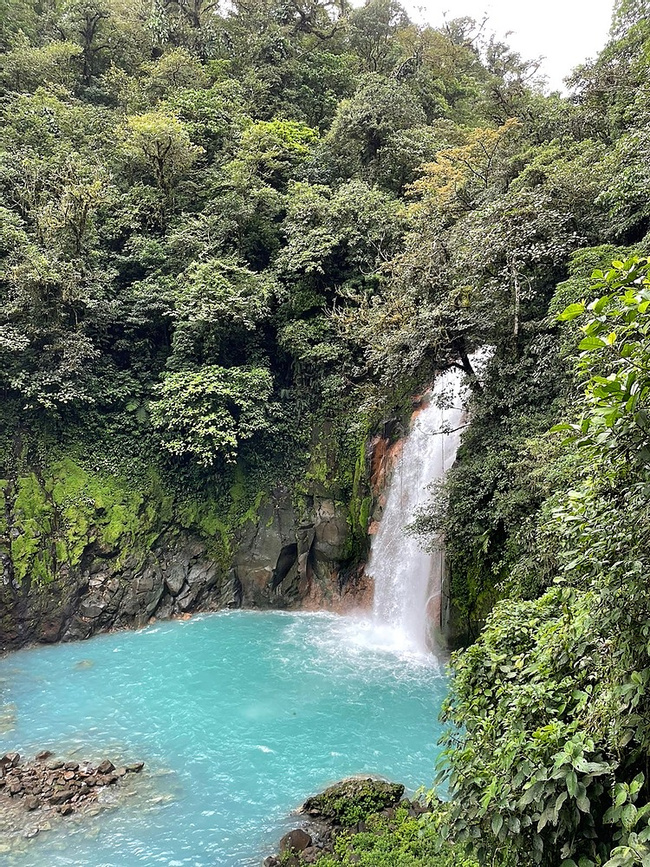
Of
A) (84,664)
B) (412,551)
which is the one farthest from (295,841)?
(84,664)

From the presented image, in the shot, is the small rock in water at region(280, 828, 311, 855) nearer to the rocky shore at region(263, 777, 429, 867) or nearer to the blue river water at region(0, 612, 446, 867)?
the rocky shore at region(263, 777, 429, 867)

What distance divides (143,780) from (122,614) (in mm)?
5758

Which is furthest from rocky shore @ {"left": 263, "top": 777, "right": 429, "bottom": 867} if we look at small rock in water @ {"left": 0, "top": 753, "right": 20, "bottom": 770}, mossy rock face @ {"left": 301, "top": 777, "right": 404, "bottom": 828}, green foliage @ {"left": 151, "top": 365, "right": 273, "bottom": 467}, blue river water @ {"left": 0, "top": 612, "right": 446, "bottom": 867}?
green foliage @ {"left": 151, "top": 365, "right": 273, "bottom": 467}

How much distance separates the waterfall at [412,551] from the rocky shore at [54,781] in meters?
5.83

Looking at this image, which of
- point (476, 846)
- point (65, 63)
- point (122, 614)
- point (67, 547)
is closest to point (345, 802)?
point (476, 846)

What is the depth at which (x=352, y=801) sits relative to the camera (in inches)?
242

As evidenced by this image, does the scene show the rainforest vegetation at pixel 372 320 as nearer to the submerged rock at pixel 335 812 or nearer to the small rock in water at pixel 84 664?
the submerged rock at pixel 335 812

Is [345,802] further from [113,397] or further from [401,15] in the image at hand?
[401,15]

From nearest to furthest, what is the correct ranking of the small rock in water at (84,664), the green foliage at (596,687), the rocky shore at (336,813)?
the green foliage at (596,687)
the rocky shore at (336,813)
the small rock in water at (84,664)

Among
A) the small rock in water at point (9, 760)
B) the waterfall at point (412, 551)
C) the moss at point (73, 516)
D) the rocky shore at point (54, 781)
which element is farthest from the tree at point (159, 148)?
the rocky shore at point (54, 781)

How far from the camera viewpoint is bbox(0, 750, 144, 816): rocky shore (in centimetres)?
651

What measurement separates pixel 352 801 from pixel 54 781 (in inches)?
154

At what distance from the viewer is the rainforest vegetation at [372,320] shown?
2533 millimetres

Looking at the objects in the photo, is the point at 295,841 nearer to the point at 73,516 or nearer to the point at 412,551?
the point at 412,551
